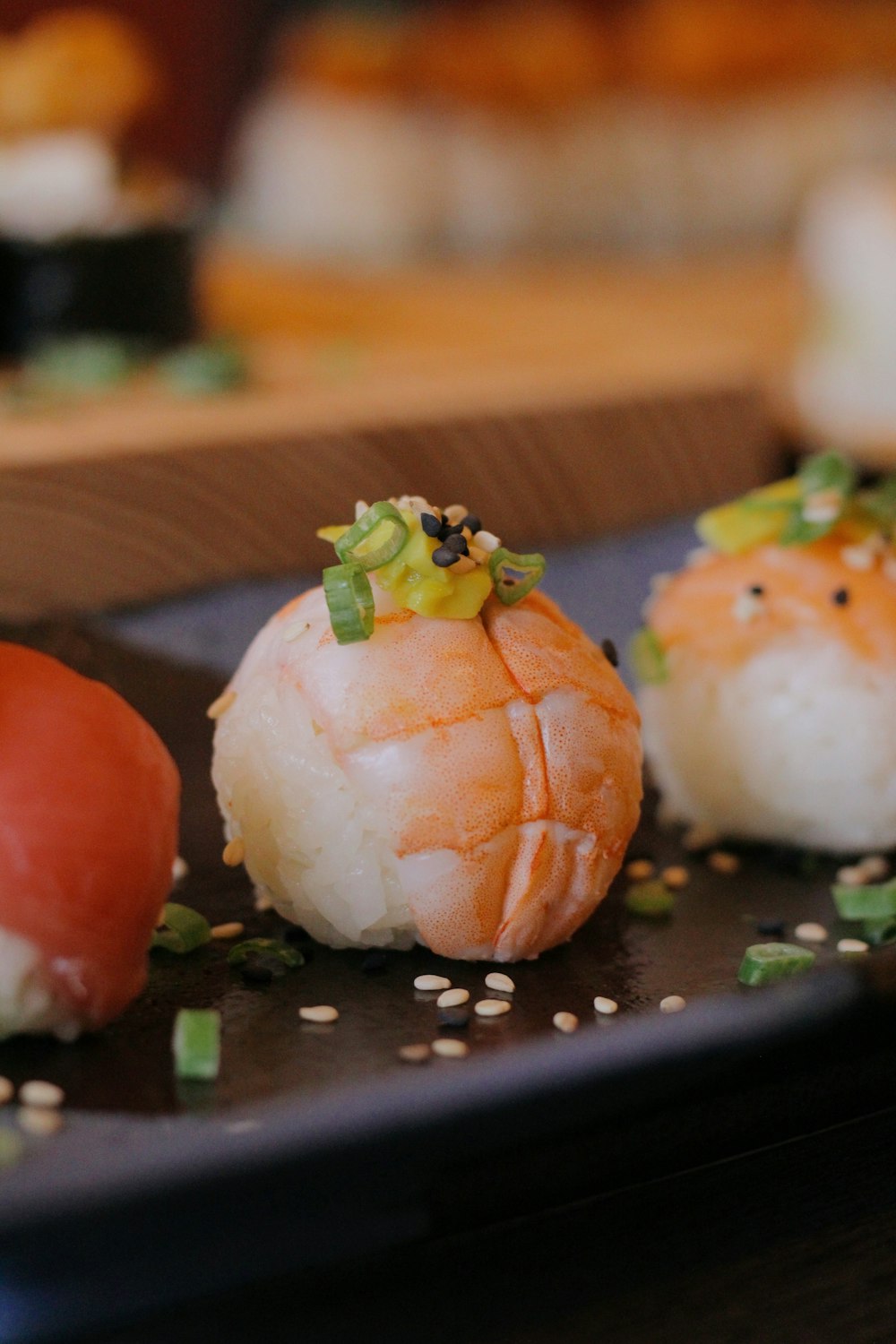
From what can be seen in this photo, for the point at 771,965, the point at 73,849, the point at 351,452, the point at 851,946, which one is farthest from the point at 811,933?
the point at 351,452

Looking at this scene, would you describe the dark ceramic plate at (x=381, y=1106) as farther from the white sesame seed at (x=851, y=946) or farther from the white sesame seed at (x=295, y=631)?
the white sesame seed at (x=295, y=631)

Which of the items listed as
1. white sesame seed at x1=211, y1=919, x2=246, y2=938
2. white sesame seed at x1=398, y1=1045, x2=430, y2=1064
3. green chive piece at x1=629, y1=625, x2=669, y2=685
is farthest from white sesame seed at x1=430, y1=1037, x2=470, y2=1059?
green chive piece at x1=629, y1=625, x2=669, y2=685

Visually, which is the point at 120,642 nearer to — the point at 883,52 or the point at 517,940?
the point at 517,940

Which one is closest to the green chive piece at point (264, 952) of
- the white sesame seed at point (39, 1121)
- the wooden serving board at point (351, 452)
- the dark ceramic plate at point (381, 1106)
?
the dark ceramic plate at point (381, 1106)

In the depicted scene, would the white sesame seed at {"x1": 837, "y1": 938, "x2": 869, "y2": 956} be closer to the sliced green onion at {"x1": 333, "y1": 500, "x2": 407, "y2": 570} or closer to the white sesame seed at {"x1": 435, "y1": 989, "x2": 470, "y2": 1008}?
the white sesame seed at {"x1": 435, "y1": 989, "x2": 470, "y2": 1008}

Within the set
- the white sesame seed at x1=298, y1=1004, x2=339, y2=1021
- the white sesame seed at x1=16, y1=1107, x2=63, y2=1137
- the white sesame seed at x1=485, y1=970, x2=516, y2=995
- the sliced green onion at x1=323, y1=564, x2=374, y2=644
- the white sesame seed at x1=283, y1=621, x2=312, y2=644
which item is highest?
the sliced green onion at x1=323, y1=564, x2=374, y2=644

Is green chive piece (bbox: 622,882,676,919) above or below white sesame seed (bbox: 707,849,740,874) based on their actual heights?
above

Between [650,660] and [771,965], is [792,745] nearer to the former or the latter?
[650,660]
